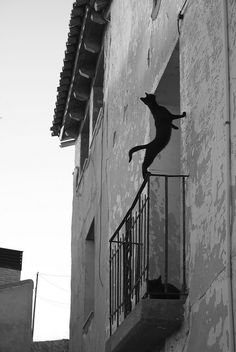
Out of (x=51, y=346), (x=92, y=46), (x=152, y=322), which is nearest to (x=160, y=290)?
(x=152, y=322)

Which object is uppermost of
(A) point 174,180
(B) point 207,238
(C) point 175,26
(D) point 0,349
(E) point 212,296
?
(C) point 175,26

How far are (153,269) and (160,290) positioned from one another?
0.79 m

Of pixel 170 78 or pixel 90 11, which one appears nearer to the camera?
pixel 170 78

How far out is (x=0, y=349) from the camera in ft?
47.5

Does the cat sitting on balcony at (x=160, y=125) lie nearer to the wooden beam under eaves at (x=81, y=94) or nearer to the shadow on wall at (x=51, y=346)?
the wooden beam under eaves at (x=81, y=94)

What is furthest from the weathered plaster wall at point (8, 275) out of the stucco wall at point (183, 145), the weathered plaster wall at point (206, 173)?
the weathered plaster wall at point (206, 173)

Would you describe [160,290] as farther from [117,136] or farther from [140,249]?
[117,136]

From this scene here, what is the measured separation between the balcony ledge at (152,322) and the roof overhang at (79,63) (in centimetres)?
627

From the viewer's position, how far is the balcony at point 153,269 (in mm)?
7340

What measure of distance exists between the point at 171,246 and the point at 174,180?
705mm

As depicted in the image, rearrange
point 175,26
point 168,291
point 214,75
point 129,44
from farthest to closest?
point 129,44 → point 175,26 → point 168,291 → point 214,75

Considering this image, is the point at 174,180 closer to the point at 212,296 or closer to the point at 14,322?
the point at 212,296

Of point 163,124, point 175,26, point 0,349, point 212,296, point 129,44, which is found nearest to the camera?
point 212,296

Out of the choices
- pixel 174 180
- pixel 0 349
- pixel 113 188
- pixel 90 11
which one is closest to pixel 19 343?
pixel 0 349
